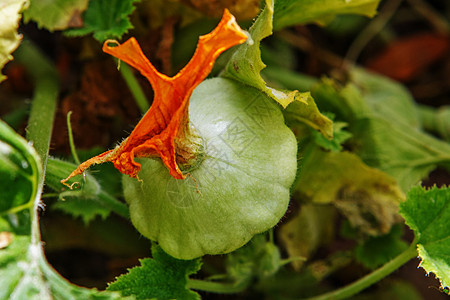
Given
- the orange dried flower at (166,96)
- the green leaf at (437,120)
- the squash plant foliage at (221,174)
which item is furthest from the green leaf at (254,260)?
the green leaf at (437,120)

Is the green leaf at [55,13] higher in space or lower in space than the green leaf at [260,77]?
lower

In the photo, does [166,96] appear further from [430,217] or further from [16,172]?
[430,217]

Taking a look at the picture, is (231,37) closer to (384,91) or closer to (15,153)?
(15,153)

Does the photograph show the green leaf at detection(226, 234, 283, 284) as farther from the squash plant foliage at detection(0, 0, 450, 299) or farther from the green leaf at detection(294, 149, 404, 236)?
the green leaf at detection(294, 149, 404, 236)

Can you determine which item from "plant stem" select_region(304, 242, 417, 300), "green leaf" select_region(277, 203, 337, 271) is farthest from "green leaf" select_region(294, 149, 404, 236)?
"plant stem" select_region(304, 242, 417, 300)

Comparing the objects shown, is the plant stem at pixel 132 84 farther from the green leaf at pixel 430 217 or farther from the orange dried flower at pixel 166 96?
the green leaf at pixel 430 217

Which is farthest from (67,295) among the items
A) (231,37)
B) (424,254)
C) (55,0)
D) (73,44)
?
(73,44)

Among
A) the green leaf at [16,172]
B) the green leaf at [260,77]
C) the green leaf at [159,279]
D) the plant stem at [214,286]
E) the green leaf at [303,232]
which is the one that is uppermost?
the green leaf at [260,77]

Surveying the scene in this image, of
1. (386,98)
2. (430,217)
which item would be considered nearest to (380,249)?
(430,217)
